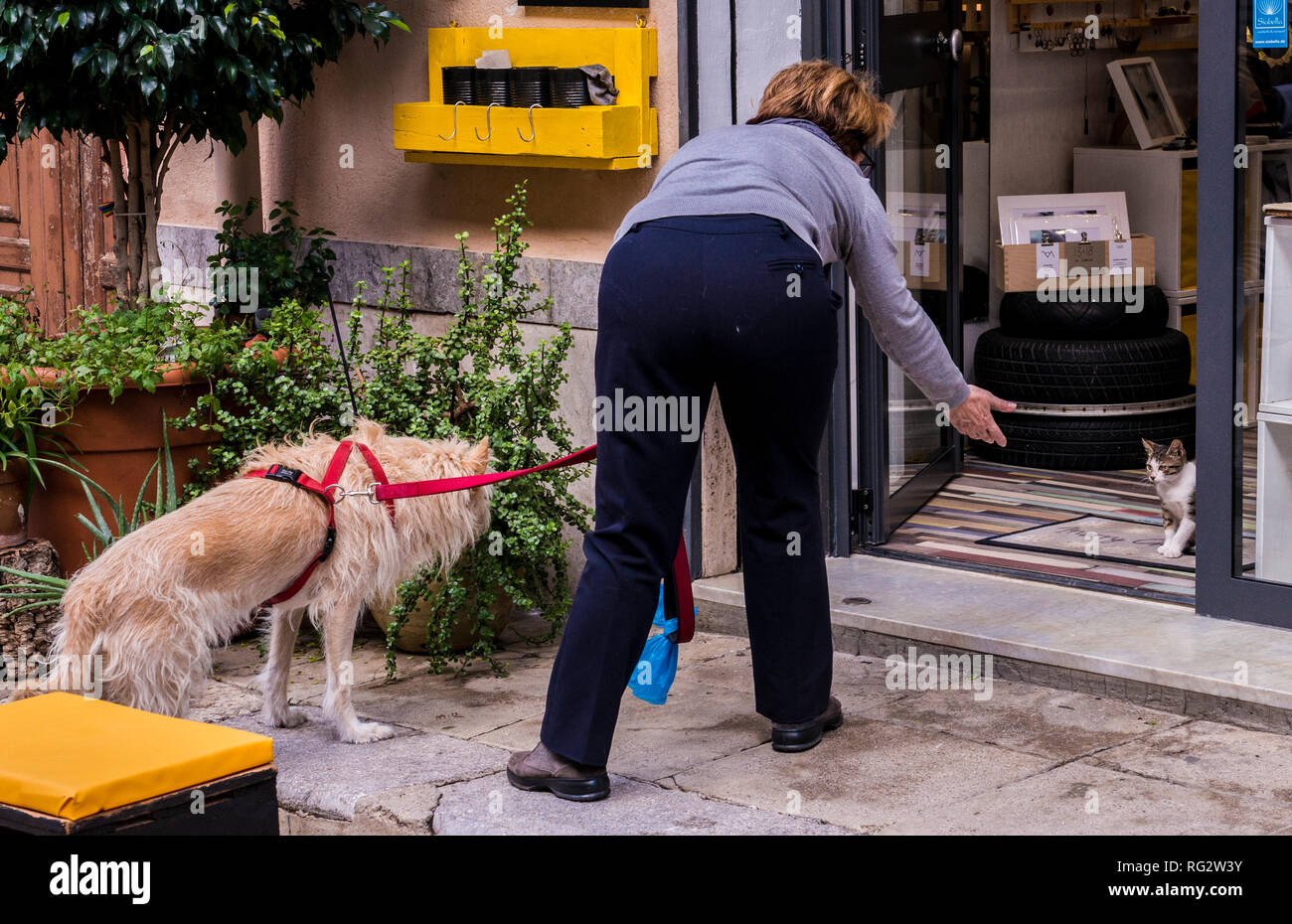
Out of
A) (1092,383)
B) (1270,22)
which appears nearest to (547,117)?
(1270,22)

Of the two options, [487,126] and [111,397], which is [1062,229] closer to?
[487,126]

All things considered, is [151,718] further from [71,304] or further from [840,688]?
[71,304]

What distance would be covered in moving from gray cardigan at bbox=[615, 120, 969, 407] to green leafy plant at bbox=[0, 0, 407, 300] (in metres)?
2.24

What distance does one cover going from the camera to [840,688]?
475 centimetres

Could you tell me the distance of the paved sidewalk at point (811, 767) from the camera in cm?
370

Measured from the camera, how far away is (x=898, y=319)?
154 inches

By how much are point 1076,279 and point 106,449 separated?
476 cm

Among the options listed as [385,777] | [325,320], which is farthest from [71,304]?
[385,777]

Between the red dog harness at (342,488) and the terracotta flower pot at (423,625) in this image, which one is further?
the terracotta flower pot at (423,625)

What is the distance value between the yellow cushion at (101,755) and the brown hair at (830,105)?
6.74 feet

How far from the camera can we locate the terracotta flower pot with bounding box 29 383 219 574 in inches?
209

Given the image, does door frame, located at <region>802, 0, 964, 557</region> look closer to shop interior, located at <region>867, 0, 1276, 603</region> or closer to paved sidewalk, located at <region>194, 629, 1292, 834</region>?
shop interior, located at <region>867, 0, 1276, 603</region>

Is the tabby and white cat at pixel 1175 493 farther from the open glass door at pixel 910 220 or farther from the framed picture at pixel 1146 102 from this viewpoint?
the framed picture at pixel 1146 102

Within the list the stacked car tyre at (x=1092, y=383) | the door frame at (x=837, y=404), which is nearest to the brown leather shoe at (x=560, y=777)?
the door frame at (x=837, y=404)
